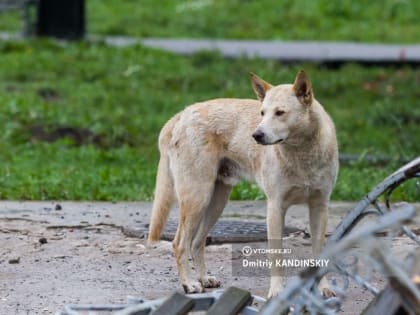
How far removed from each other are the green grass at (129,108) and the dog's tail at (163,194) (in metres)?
2.48

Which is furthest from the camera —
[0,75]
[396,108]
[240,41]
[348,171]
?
[240,41]

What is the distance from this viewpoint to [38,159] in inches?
421

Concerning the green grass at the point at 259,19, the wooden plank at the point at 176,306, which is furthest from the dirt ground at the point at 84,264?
the green grass at the point at 259,19

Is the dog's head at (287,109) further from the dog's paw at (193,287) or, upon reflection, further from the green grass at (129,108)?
the green grass at (129,108)

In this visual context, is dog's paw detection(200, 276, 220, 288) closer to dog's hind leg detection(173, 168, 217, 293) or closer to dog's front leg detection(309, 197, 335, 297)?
dog's hind leg detection(173, 168, 217, 293)

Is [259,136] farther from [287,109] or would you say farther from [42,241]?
[42,241]

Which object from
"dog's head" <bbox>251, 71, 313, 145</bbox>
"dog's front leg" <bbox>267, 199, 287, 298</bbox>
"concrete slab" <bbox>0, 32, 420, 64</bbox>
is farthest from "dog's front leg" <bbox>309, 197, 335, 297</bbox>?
"concrete slab" <bbox>0, 32, 420, 64</bbox>

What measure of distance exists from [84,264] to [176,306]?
218 centimetres

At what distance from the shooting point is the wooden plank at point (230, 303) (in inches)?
183

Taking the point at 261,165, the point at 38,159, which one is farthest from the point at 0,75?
the point at 261,165

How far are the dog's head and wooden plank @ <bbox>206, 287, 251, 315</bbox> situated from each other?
1.10 metres

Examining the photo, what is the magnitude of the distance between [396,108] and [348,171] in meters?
3.92

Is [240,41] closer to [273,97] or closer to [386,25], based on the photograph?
[386,25]

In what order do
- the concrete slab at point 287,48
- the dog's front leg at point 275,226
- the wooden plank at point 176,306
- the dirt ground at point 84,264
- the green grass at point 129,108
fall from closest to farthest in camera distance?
the wooden plank at point 176,306, the dog's front leg at point 275,226, the dirt ground at point 84,264, the green grass at point 129,108, the concrete slab at point 287,48
